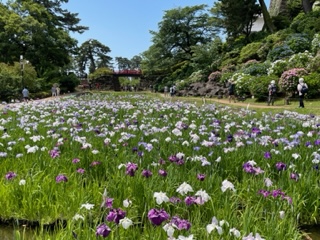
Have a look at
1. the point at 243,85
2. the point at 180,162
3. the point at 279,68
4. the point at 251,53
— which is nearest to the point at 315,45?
the point at 279,68

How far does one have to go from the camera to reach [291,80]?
2030 cm

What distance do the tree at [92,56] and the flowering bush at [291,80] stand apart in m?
65.2

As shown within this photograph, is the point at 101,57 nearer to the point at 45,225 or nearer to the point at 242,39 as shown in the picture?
the point at 242,39

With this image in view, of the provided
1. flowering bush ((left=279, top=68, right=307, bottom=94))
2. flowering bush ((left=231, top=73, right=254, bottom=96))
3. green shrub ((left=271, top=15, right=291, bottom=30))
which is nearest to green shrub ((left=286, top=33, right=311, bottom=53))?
flowering bush ((left=231, top=73, right=254, bottom=96))

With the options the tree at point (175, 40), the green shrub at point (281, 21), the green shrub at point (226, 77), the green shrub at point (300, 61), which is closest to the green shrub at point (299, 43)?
the green shrub at point (300, 61)

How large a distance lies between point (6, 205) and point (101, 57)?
82.2m

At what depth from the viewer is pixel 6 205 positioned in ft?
10.4

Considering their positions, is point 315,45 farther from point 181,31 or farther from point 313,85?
point 181,31

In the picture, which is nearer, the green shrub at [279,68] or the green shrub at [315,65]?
the green shrub at [315,65]

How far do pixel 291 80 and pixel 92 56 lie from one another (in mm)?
67497

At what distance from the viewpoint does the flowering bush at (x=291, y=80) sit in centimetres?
2014

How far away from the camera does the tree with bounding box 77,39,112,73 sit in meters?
80.7

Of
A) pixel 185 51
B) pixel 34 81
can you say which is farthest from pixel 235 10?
pixel 34 81

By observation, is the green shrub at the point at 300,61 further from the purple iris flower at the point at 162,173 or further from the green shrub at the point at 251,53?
the purple iris flower at the point at 162,173
